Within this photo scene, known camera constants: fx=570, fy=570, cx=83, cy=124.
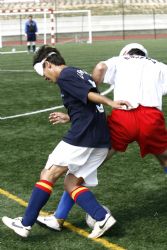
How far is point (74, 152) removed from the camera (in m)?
4.75

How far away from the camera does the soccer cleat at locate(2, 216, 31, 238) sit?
4809 mm

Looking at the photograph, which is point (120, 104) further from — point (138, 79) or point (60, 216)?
point (60, 216)

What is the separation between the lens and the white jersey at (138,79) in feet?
16.3

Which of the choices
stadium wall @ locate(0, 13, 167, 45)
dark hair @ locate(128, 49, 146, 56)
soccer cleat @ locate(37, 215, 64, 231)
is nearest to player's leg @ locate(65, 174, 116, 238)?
soccer cleat @ locate(37, 215, 64, 231)

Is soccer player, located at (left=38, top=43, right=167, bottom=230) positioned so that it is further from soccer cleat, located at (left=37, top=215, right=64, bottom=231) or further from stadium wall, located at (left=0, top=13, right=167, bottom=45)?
stadium wall, located at (left=0, top=13, right=167, bottom=45)

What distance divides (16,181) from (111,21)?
48.6 meters

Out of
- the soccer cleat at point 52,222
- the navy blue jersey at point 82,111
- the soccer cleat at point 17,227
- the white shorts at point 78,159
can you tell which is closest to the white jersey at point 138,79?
the navy blue jersey at point 82,111

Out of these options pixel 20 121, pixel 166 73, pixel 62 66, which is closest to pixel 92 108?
pixel 62 66

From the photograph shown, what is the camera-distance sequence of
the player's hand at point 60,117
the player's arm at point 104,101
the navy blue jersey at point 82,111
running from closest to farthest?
1. the player's arm at point 104,101
2. the navy blue jersey at point 82,111
3. the player's hand at point 60,117

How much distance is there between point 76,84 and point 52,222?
4.17 feet

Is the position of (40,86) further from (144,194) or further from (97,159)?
(97,159)

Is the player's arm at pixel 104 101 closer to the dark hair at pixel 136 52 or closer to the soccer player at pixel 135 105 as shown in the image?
the soccer player at pixel 135 105

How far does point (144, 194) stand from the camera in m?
6.04

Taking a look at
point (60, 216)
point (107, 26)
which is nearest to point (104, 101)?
point (60, 216)
